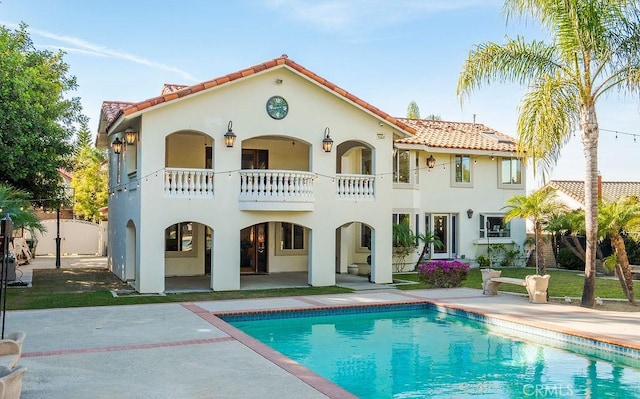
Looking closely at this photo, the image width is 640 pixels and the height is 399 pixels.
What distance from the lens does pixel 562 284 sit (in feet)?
70.2

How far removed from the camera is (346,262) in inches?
990

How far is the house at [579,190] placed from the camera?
3419cm

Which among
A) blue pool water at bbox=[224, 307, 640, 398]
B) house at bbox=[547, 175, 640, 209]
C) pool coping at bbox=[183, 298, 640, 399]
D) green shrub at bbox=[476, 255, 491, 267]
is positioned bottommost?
blue pool water at bbox=[224, 307, 640, 398]

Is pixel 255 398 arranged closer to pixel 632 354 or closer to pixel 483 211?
pixel 632 354

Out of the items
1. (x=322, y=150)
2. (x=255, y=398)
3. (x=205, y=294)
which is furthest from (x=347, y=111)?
(x=255, y=398)

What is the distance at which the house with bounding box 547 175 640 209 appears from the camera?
1346 inches

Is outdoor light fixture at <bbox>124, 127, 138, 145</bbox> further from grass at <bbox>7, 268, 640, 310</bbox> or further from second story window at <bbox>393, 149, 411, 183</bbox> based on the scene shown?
second story window at <bbox>393, 149, 411, 183</bbox>

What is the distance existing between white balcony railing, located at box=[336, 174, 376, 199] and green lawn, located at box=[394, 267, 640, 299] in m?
3.71

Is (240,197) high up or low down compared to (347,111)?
down

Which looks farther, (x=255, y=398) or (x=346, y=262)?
(x=346, y=262)

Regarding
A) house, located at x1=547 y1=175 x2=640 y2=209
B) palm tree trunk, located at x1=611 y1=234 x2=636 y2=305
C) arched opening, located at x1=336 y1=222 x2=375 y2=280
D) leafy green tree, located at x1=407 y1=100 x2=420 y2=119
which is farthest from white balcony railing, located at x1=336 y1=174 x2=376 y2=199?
leafy green tree, located at x1=407 y1=100 x2=420 y2=119

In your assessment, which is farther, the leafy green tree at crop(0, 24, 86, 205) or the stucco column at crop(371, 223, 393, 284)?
the stucco column at crop(371, 223, 393, 284)

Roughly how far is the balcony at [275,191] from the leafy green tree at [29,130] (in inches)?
313

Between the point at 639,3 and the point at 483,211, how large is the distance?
51.0 feet
